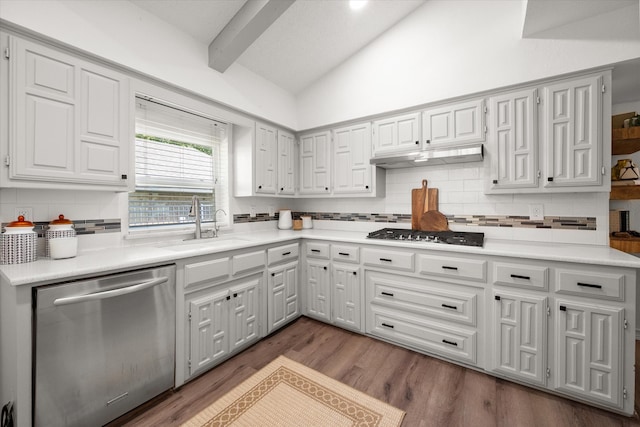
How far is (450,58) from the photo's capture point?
250 cm

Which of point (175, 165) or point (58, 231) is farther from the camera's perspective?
point (175, 165)

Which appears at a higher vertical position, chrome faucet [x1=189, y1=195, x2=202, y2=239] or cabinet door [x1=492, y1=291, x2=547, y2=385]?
chrome faucet [x1=189, y1=195, x2=202, y2=239]

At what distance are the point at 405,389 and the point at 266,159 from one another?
8.29 ft

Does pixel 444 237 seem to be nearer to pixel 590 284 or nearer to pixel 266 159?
pixel 590 284

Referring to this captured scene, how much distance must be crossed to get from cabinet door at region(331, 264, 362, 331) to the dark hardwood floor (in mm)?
203

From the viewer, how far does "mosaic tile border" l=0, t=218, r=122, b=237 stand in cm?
170

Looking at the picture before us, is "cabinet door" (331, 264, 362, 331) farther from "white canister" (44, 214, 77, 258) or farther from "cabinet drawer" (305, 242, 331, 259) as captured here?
"white canister" (44, 214, 77, 258)

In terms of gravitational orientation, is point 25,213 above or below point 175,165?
below

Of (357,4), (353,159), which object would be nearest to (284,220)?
(353,159)

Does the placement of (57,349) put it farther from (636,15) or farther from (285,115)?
(636,15)

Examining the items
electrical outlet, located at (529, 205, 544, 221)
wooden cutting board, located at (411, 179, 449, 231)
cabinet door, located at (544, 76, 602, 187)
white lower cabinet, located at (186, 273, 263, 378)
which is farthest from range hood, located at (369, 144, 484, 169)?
white lower cabinet, located at (186, 273, 263, 378)

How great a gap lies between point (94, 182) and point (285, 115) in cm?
216

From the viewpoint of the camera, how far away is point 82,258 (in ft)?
5.43

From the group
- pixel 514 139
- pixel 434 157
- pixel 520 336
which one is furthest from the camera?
pixel 434 157
